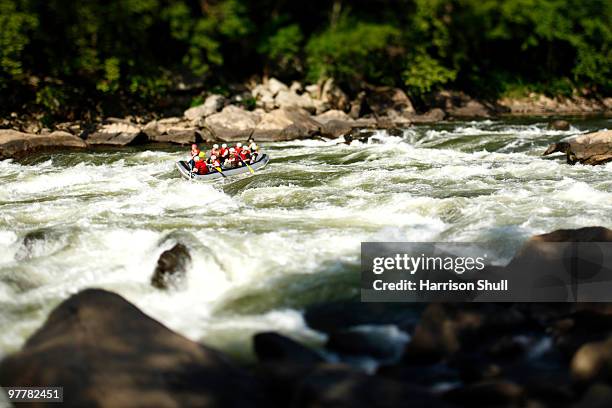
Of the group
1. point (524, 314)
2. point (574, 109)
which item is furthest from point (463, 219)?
point (574, 109)

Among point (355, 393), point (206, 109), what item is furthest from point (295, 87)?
point (355, 393)

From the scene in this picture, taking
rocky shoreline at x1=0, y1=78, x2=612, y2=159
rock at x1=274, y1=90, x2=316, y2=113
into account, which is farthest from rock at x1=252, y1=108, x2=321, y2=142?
rock at x1=274, y1=90, x2=316, y2=113

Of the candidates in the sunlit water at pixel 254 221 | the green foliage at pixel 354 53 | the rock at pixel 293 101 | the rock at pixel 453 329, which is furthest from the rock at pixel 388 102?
the rock at pixel 453 329

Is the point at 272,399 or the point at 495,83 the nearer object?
the point at 272,399

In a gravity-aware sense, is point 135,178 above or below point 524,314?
below

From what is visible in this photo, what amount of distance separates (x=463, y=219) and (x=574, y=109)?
25673 mm

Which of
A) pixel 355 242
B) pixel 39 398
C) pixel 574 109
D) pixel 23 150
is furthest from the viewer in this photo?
pixel 574 109

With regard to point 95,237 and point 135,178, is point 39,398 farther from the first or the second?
point 135,178

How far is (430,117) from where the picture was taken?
26844 mm

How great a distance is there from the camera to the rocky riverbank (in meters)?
4.64

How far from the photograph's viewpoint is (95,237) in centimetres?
940

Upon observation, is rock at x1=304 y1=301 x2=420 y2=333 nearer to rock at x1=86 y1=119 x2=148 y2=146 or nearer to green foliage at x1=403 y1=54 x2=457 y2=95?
rock at x1=86 y1=119 x2=148 y2=146

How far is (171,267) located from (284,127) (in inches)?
578

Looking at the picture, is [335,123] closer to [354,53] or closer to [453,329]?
[354,53]
